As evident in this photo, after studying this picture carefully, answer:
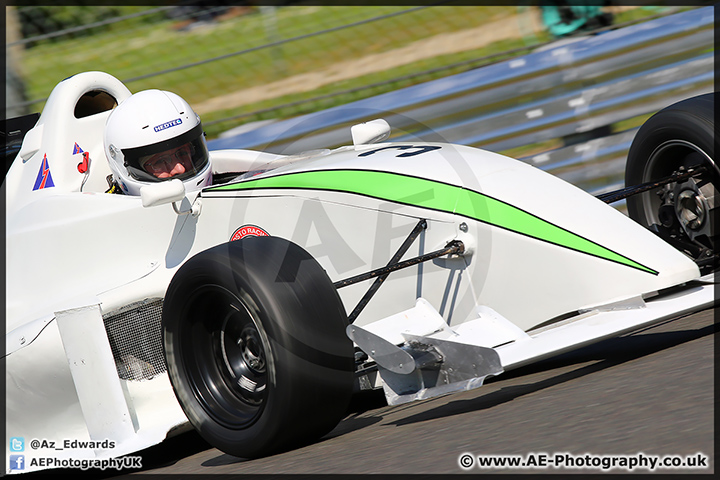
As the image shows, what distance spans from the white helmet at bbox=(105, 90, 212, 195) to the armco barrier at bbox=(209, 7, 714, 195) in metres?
2.25

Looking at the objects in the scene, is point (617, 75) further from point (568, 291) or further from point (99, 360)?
point (99, 360)

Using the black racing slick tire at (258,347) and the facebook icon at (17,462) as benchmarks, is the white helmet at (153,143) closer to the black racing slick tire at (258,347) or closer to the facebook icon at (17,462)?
the black racing slick tire at (258,347)

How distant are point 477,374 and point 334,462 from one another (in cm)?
58

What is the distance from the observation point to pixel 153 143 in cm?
477

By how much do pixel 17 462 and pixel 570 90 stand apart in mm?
4828

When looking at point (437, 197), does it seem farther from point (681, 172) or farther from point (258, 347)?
→ point (681, 172)

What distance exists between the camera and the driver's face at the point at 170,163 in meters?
4.82

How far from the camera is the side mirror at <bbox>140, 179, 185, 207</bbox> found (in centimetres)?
407

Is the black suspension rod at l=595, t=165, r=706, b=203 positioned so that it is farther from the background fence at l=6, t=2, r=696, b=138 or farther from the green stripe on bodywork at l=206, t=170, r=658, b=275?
the background fence at l=6, t=2, r=696, b=138

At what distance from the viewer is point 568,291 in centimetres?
359

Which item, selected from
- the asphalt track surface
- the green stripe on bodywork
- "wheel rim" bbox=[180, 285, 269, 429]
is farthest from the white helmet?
the asphalt track surface

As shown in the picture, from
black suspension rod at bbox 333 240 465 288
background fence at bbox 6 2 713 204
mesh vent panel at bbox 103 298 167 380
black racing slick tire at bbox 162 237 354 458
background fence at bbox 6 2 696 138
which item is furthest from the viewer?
background fence at bbox 6 2 696 138

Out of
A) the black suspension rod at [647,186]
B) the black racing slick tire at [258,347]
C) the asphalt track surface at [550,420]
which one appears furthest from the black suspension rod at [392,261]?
the black suspension rod at [647,186]

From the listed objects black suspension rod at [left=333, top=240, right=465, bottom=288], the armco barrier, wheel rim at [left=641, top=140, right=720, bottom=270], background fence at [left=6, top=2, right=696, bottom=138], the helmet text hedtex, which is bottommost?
black suspension rod at [left=333, top=240, right=465, bottom=288]
